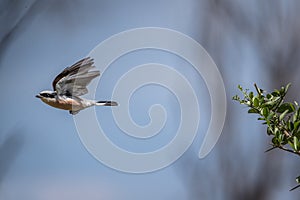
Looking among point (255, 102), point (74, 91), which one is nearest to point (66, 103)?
point (74, 91)

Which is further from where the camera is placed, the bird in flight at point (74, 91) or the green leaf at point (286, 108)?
the bird in flight at point (74, 91)

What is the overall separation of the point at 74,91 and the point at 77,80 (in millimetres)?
20

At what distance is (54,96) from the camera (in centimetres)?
56

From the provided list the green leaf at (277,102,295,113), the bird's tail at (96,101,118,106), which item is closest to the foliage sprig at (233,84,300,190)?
the green leaf at (277,102,295,113)

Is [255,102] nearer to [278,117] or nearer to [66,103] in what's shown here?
[278,117]

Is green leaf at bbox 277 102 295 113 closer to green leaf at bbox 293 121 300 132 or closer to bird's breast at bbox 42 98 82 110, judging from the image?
green leaf at bbox 293 121 300 132

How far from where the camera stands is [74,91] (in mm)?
560

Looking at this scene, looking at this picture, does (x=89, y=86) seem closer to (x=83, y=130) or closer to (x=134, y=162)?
(x=83, y=130)

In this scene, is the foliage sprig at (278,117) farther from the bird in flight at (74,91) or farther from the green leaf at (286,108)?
the bird in flight at (74,91)

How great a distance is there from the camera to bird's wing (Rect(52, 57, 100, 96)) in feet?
1.83

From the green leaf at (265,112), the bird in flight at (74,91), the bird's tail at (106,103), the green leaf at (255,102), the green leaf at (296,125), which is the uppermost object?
the bird in flight at (74,91)

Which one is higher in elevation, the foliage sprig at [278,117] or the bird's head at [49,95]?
the bird's head at [49,95]

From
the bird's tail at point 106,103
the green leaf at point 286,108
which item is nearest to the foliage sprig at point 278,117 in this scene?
the green leaf at point 286,108

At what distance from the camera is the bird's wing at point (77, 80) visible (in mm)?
557
